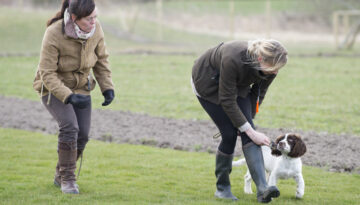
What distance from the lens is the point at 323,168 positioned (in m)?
8.45

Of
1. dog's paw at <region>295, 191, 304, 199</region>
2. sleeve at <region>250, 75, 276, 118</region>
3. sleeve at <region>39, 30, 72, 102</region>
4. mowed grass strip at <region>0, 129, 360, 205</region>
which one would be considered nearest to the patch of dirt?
mowed grass strip at <region>0, 129, 360, 205</region>

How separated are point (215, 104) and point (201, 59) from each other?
0.53m

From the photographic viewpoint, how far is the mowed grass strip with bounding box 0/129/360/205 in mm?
6598

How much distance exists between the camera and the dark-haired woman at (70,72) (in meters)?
6.09

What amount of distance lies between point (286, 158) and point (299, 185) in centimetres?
39

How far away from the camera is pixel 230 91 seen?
5785mm

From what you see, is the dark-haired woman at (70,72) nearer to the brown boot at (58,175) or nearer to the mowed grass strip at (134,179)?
the brown boot at (58,175)

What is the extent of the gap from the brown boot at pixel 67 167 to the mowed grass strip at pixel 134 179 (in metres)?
0.12

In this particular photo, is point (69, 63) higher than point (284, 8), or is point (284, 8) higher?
point (69, 63)

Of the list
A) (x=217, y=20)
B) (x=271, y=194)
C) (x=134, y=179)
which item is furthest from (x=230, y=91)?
(x=217, y=20)

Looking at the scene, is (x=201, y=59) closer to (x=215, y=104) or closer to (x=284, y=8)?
Answer: (x=215, y=104)

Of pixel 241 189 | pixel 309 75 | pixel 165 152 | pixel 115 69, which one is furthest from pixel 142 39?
pixel 241 189

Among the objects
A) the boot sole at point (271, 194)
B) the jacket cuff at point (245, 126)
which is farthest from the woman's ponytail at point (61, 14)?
the boot sole at point (271, 194)

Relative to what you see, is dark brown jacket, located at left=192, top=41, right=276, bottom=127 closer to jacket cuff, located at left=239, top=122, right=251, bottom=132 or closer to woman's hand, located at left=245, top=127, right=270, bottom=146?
jacket cuff, located at left=239, top=122, right=251, bottom=132
